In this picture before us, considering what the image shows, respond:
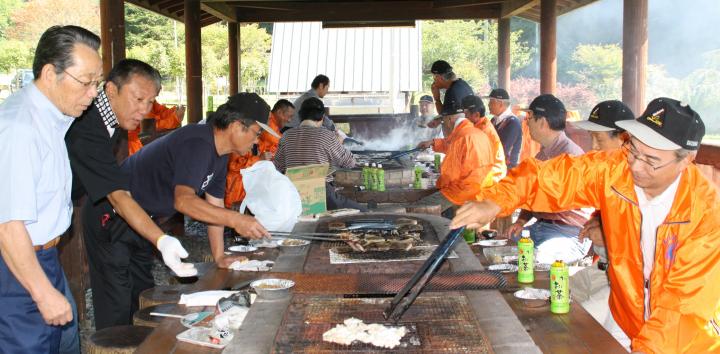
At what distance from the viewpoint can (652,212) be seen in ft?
9.81

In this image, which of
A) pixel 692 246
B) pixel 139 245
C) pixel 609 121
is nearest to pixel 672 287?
pixel 692 246

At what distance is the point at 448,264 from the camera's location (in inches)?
151

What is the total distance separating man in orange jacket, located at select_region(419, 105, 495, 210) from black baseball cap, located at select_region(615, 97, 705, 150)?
404 centimetres

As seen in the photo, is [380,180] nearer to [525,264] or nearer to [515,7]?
[525,264]

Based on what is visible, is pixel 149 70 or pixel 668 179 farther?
pixel 149 70

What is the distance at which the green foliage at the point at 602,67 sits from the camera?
28094 millimetres

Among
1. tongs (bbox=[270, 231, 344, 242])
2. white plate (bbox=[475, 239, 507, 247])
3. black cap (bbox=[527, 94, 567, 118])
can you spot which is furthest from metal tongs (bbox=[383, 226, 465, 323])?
black cap (bbox=[527, 94, 567, 118])

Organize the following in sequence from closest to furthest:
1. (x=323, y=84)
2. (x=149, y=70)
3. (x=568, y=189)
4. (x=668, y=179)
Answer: (x=668, y=179) → (x=568, y=189) → (x=149, y=70) → (x=323, y=84)

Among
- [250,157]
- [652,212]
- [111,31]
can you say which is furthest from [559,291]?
[111,31]

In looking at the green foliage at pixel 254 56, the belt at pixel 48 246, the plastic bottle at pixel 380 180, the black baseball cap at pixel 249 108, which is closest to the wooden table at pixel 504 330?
the belt at pixel 48 246

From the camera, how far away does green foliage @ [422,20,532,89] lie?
34719 millimetres

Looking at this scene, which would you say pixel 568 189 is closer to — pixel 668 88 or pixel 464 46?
pixel 668 88

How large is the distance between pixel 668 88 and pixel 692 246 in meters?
21.8

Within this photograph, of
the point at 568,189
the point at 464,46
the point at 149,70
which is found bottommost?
the point at 568,189
